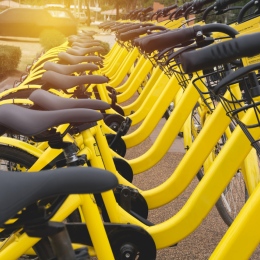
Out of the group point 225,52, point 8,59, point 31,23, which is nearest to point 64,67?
point 225,52

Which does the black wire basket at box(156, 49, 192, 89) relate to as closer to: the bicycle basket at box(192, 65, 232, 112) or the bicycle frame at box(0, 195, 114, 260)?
the bicycle basket at box(192, 65, 232, 112)

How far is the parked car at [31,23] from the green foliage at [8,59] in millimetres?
10749

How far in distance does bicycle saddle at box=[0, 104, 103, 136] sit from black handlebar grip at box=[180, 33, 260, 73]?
659 millimetres

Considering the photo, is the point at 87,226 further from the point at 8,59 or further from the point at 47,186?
the point at 8,59

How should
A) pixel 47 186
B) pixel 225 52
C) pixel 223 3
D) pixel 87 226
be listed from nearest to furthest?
pixel 47 186, pixel 225 52, pixel 87 226, pixel 223 3

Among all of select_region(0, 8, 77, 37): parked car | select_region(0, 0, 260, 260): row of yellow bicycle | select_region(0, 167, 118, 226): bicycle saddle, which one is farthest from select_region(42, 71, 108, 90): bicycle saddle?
select_region(0, 8, 77, 37): parked car

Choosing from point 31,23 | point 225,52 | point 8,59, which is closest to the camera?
point 225,52

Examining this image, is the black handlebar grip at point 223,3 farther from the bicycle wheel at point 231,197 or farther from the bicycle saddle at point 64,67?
the bicycle saddle at point 64,67

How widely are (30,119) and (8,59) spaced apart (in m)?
9.75

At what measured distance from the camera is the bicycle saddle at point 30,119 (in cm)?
181

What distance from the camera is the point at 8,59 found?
1120 centimetres

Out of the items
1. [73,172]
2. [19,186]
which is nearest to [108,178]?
[73,172]

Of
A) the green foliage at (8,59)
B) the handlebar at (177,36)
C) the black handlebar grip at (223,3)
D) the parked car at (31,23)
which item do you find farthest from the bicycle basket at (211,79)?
the parked car at (31,23)

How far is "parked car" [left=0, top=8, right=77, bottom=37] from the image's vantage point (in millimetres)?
22328
